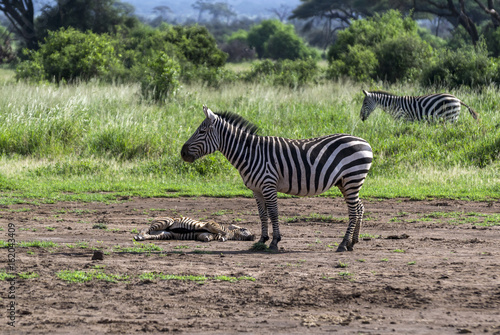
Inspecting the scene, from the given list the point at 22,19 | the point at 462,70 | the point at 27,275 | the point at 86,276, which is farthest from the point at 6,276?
the point at 22,19

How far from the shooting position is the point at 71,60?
877 inches

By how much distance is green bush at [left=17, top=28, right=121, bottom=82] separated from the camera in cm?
2211

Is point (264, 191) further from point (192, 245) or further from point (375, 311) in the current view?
point (375, 311)

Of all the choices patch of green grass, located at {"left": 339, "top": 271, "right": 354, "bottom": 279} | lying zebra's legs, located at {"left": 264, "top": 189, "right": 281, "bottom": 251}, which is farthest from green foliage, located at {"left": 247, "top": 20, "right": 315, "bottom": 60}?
patch of green grass, located at {"left": 339, "top": 271, "right": 354, "bottom": 279}

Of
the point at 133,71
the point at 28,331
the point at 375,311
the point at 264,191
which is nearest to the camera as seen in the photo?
the point at 28,331

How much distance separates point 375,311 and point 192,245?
A: 9.94 feet

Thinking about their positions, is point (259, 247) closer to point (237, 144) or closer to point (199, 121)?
point (237, 144)

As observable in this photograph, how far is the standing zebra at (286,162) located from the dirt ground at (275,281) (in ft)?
1.94

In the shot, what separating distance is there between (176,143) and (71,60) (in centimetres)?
994

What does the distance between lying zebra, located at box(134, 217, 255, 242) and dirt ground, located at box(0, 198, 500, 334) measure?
7.2 inches

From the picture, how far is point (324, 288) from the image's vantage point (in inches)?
229

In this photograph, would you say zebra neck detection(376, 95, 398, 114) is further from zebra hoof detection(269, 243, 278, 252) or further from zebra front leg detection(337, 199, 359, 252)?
zebra hoof detection(269, 243, 278, 252)

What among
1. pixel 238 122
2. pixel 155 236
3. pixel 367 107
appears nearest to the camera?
pixel 238 122

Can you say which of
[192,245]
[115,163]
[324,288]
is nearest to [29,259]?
[192,245]
